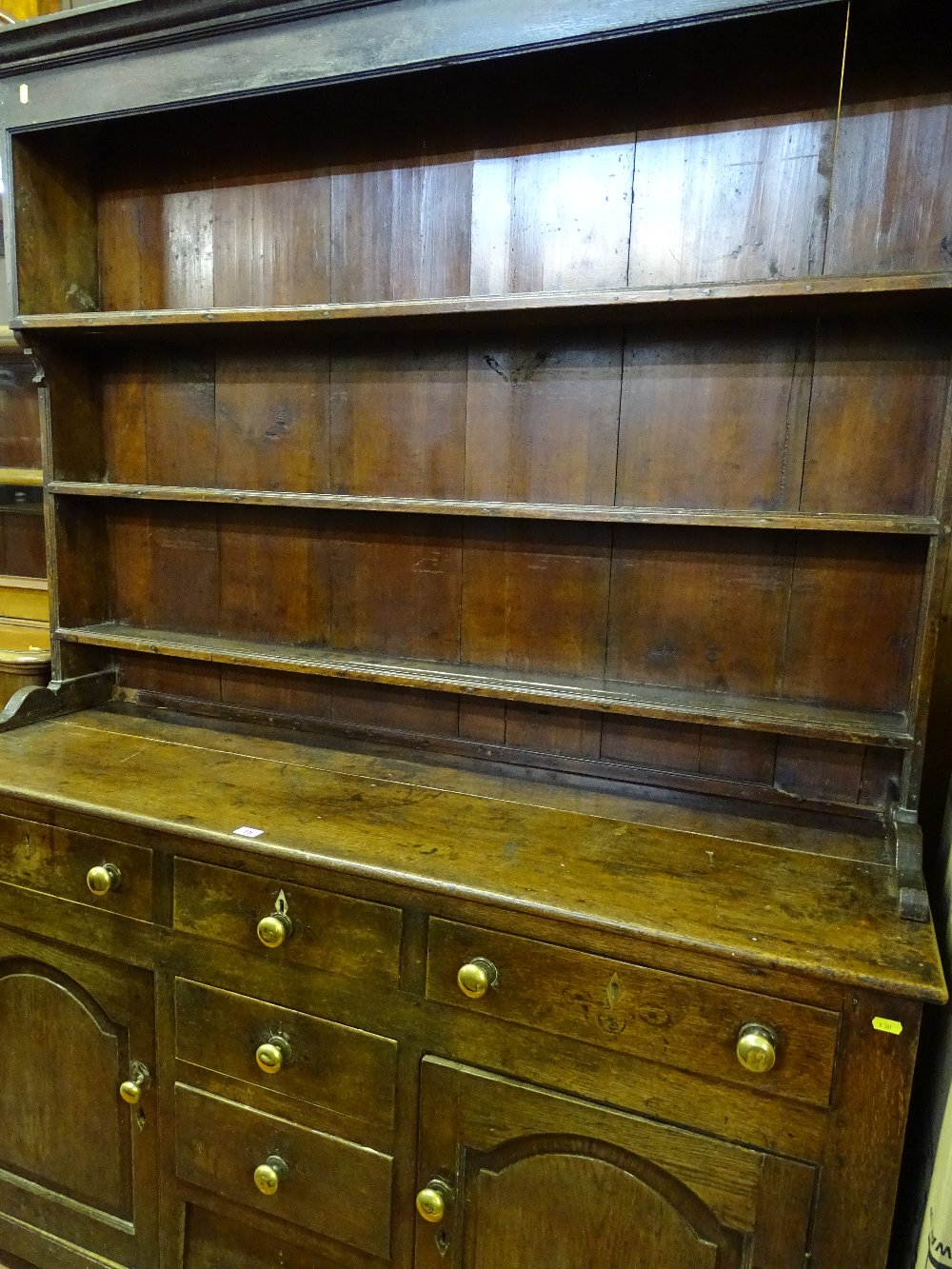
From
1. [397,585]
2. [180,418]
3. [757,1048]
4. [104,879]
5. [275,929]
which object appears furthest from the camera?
[180,418]

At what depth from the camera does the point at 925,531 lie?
1123 mm

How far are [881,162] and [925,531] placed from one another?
22.8 inches

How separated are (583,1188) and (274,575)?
1230 millimetres

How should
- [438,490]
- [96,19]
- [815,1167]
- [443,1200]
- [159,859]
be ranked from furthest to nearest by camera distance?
A: [438,490] → [96,19] → [159,859] → [443,1200] → [815,1167]

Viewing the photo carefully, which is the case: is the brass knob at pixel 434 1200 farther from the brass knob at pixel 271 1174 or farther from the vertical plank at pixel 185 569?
the vertical plank at pixel 185 569

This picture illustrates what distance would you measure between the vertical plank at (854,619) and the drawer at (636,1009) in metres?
0.59

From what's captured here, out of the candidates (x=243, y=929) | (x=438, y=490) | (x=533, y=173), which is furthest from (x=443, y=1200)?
(x=533, y=173)

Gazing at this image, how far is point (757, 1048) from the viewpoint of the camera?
910 mm

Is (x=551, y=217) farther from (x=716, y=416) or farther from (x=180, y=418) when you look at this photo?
(x=180, y=418)

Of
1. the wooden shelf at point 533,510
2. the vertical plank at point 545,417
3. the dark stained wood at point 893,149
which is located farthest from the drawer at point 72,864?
the dark stained wood at point 893,149

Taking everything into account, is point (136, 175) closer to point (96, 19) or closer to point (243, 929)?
point (96, 19)

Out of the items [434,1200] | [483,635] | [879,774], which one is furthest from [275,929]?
[879,774]

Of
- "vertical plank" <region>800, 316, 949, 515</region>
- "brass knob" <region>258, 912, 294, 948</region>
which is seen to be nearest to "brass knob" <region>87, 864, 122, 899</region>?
"brass knob" <region>258, 912, 294, 948</region>

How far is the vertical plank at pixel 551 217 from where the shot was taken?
4.41ft
